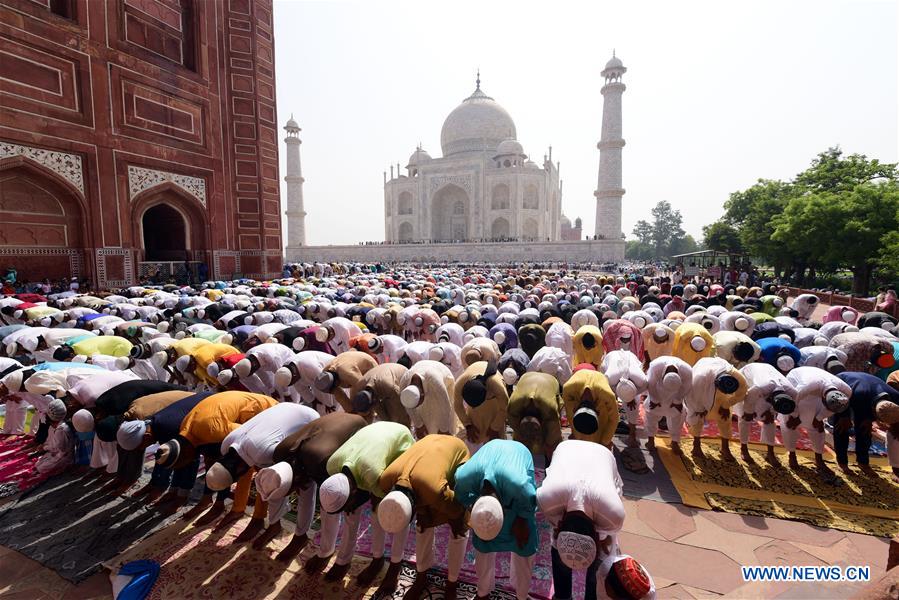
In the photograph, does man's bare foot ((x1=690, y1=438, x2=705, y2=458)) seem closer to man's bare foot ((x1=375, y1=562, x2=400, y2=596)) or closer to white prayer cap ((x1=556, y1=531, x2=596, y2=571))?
white prayer cap ((x1=556, y1=531, x2=596, y2=571))

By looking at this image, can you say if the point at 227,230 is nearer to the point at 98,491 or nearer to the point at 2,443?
the point at 2,443

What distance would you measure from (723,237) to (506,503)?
36908mm

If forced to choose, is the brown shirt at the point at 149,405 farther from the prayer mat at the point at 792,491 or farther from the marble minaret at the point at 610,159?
the marble minaret at the point at 610,159

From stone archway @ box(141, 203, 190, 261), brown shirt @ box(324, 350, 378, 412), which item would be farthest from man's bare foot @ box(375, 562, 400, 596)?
stone archway @ box(141, 203, 190, 261)

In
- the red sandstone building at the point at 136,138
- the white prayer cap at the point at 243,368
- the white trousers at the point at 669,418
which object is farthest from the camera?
the red sandstone building at the point at 136,138

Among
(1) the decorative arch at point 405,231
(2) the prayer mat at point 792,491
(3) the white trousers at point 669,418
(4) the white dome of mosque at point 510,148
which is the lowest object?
(2) the prayer mat at point 792,491

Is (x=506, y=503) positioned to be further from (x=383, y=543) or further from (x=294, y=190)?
(x=294, y=190)

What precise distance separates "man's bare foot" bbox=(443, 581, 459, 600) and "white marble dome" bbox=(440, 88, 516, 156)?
50376mm

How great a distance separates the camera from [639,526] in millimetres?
3855

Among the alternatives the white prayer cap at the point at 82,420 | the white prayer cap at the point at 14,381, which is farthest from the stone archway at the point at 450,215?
the white prayer cap at the point at 82,420

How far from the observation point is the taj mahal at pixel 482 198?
36.4 meters

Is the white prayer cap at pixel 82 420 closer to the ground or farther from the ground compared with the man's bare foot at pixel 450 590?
farther from the ground

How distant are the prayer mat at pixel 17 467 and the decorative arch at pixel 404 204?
156ft

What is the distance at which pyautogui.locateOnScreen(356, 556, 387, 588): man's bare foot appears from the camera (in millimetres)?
3203
